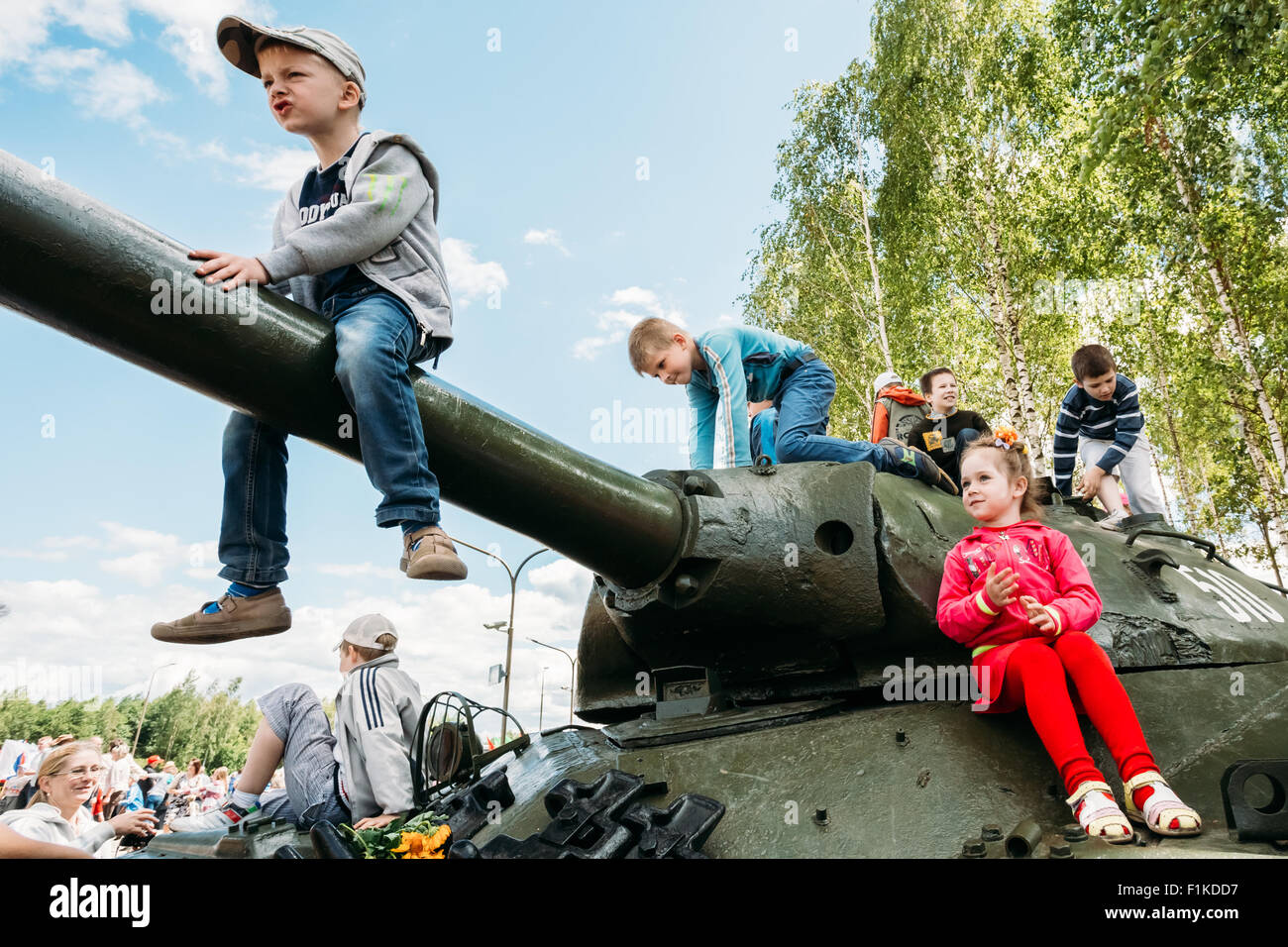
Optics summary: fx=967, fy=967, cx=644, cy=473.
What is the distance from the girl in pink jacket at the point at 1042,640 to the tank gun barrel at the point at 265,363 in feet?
3.65

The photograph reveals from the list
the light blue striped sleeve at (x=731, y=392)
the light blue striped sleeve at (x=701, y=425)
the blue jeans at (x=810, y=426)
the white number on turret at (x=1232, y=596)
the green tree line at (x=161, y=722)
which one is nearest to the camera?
the white number on turret at (x=1232, y=596)

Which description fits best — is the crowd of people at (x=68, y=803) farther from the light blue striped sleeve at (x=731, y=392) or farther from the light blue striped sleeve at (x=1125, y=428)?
the light blue striped sleeve at (x=1125, y=428)

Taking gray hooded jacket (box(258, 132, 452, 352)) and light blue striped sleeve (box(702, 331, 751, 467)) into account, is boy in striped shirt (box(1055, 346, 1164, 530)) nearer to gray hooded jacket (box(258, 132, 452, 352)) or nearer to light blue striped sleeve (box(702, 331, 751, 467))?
light blue striped sleeve (box(702, 331, 751, 467))

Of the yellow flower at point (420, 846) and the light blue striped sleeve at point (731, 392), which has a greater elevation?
the light blue striped sleeve at point (731, 392)

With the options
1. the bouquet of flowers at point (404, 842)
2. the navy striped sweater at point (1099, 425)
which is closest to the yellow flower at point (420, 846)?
the bouquet of flowers at point (404, 842)

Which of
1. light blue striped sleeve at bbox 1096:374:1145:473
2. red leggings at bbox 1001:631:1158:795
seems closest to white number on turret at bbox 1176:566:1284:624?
red leggings at bbox 1001:631:1158:795

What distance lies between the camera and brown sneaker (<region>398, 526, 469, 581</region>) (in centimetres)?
263

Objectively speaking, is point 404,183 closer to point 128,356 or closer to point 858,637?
point 128,356

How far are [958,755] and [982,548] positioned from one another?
74cm

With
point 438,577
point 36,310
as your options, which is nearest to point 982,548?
point 438,577

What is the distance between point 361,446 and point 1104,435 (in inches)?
221

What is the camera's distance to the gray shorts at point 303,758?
4.39m

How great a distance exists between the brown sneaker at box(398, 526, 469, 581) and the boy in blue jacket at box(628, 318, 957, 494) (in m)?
2.09
